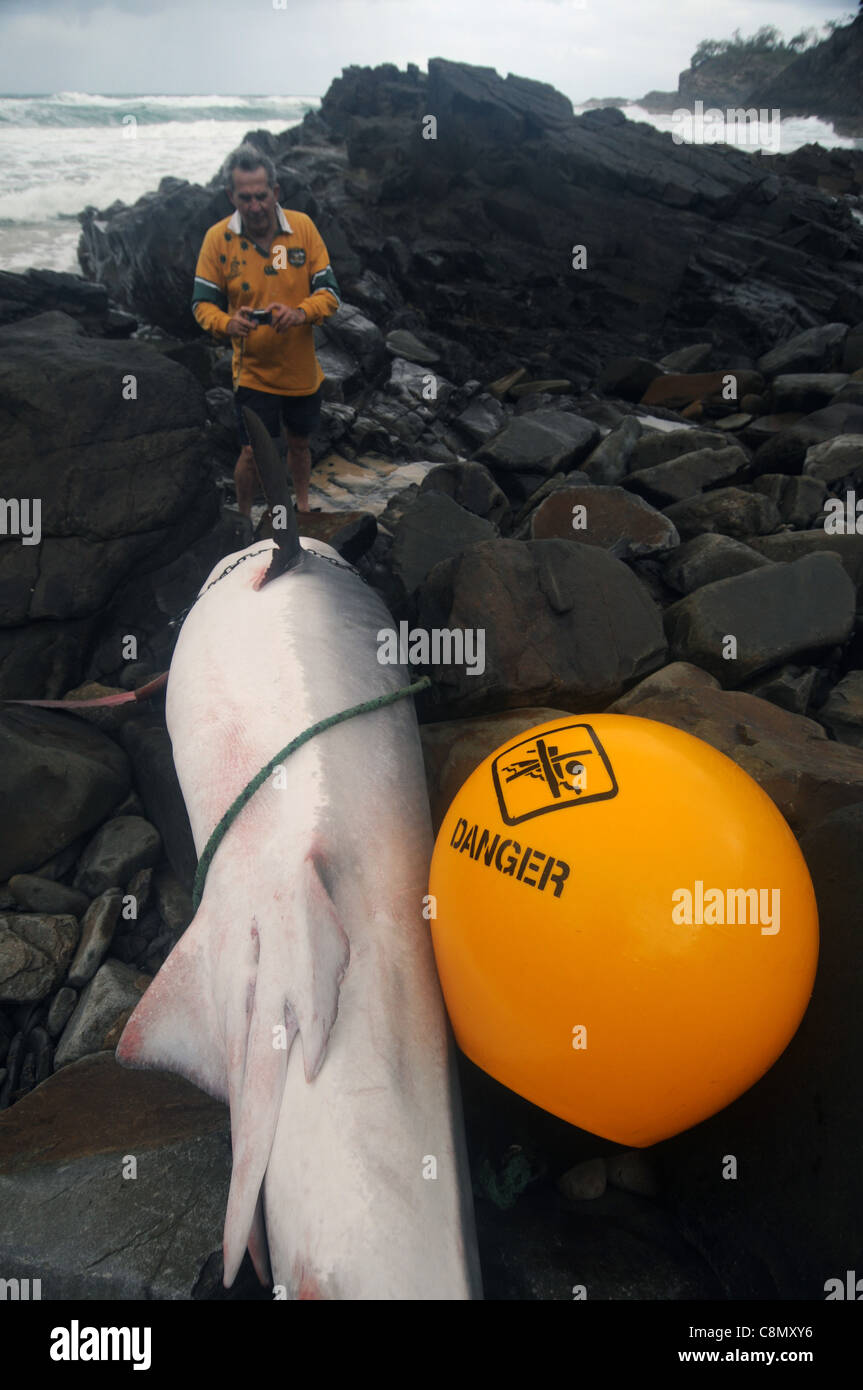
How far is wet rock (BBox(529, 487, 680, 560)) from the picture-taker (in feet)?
17.6

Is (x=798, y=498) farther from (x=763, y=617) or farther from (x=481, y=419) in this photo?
(x=481, y=419)

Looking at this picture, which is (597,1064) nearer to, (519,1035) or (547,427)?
(519,1035)

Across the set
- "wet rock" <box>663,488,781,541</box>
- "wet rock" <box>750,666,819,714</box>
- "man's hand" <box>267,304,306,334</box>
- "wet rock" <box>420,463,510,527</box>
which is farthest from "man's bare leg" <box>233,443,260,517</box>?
"wet rock" <box>750,666,819,714</box>

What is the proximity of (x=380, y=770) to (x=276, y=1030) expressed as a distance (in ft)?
3.25

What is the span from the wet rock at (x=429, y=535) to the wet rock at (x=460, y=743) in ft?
4.27

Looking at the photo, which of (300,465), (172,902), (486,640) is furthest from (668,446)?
(172,902)

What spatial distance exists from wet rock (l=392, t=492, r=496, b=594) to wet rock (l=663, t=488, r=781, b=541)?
5.27ft

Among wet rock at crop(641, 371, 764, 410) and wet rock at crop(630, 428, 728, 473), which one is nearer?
wet rock at crop(630, 428, 728, 473)

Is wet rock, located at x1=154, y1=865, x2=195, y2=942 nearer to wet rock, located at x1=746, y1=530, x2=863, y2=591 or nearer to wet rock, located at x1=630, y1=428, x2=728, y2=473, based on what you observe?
wet rock, located at x1=746, y1=530, x2=863, y2=591

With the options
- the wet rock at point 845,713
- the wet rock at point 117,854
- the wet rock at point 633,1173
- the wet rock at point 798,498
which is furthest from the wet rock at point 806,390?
the wet rock at point 633,1173

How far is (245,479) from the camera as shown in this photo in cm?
614

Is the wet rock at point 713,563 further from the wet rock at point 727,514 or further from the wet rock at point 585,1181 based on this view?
the wet rock at point 585,1181

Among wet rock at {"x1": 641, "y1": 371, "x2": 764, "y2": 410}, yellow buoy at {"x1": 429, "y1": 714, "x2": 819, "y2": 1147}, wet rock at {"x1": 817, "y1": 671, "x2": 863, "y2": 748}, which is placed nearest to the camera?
yellow buoy at {"x1": 429, "y1": 714, "x2": 819, "y2": 1147}

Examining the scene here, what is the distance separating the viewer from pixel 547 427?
7.38 metres
